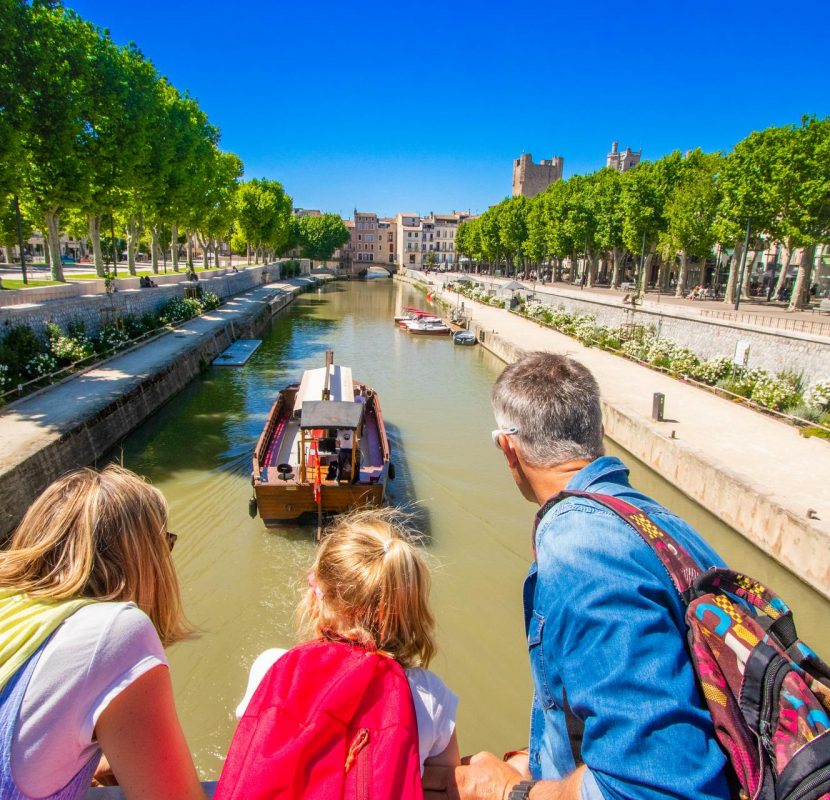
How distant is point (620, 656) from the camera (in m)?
1.28

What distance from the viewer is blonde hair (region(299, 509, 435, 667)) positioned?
183 cm

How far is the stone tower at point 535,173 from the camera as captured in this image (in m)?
104

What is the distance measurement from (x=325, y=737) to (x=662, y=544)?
0.99 meters

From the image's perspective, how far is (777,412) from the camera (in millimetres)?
13391

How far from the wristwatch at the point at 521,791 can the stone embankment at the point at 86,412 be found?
9.75 metres

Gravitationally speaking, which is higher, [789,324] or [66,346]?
[789,324]

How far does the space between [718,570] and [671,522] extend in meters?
0.21

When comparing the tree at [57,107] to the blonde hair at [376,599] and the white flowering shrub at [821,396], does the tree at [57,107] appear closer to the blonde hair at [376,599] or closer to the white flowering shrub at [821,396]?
the blonde hair at [376,599]

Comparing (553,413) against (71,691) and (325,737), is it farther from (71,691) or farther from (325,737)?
(71,691)

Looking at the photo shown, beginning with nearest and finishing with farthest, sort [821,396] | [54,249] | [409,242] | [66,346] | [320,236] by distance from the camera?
[821,396], [66,346], [54,249], [320,236], [409,242]

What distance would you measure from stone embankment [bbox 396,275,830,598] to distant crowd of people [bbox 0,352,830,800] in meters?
8.31

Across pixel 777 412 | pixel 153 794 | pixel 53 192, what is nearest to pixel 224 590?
pixel 153 794

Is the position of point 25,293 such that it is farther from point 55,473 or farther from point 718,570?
point 718,570

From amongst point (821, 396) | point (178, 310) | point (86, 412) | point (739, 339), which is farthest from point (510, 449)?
point (178, 310)
